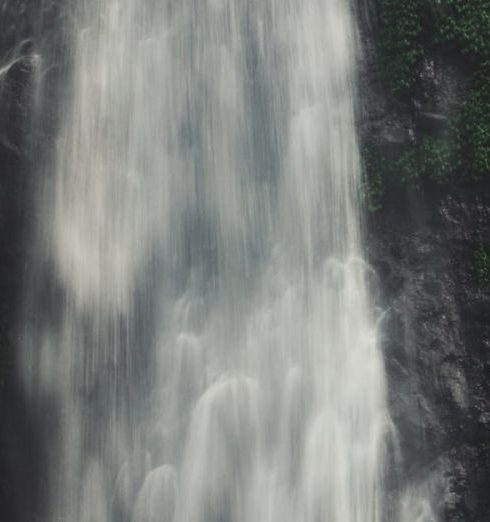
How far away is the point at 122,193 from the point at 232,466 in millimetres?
5794

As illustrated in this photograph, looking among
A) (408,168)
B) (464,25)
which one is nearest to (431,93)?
(464,25)

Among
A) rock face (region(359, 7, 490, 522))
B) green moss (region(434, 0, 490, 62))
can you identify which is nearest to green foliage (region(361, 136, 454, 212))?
rock face (region(359, 7, 490, 522))

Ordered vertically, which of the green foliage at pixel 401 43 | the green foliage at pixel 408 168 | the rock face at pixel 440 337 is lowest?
the rock face at pixel 440 337

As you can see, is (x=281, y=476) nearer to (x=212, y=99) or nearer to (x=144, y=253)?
(x=144, y=253)

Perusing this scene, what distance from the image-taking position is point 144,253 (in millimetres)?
12742

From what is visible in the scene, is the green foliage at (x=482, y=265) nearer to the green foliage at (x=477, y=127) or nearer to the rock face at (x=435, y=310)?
the rock face at (x=435, y=310)

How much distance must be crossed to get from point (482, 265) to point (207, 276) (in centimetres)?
527

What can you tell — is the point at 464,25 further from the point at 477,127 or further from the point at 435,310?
the point at 435,310

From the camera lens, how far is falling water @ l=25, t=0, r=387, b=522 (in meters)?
11.3

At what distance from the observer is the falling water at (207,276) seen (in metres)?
11.3

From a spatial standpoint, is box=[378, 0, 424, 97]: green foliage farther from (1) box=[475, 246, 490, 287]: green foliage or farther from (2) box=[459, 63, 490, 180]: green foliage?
(1) box=[475, 246, 490, 287]: green foliage

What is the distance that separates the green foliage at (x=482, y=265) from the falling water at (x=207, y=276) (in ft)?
7.06

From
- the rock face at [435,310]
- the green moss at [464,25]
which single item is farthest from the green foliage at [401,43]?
the green moss at [464,25]

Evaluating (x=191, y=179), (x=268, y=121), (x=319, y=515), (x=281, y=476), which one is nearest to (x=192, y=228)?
(x=191, y=179)
